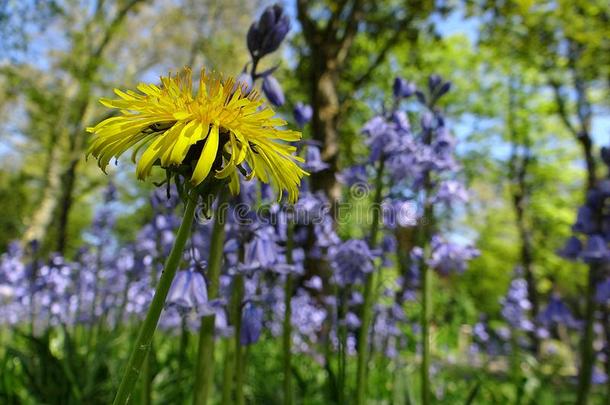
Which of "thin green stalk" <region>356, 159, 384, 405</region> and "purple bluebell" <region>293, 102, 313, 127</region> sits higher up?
"purple bluebell" <region>293, 102, 313, 127</region>

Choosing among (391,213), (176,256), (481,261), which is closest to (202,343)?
(176,256)

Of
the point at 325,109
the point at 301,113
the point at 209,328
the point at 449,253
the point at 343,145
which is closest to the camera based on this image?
the point at 209,328

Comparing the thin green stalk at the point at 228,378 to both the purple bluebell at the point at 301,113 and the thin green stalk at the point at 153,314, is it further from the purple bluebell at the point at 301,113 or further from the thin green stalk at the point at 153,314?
the purple bluebell at the point at 301,113

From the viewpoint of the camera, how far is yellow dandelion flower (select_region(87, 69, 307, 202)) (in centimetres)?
111

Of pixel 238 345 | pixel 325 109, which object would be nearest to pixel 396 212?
pixel 238 345

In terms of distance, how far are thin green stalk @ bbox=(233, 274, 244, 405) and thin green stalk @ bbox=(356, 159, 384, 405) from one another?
536 mm

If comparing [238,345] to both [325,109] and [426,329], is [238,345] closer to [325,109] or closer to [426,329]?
[426,329]

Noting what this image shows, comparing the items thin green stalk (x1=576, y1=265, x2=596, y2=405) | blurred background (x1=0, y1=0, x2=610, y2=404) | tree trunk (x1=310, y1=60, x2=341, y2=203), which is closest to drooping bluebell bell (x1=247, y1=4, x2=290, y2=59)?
blurred background (x1=0, y1=0, x2=610, y2=404)

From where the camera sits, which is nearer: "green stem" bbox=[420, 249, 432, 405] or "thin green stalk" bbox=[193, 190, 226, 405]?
"thin green stalk" bbox=[193, 190, 226, 405]

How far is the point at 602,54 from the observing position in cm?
1137

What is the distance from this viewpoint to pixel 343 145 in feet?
43.3

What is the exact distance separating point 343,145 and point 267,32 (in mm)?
11308

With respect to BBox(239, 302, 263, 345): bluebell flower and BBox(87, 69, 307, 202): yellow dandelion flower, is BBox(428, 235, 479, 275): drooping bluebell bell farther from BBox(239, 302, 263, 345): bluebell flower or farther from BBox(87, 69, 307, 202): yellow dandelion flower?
BBox(87, 69, 307, 202): yellow dandelion flower

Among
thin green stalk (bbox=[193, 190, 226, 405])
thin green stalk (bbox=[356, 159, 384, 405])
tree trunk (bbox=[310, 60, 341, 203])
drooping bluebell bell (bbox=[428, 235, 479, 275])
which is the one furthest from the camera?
tree trunk (bbox=[310, 60, 341, 203])
